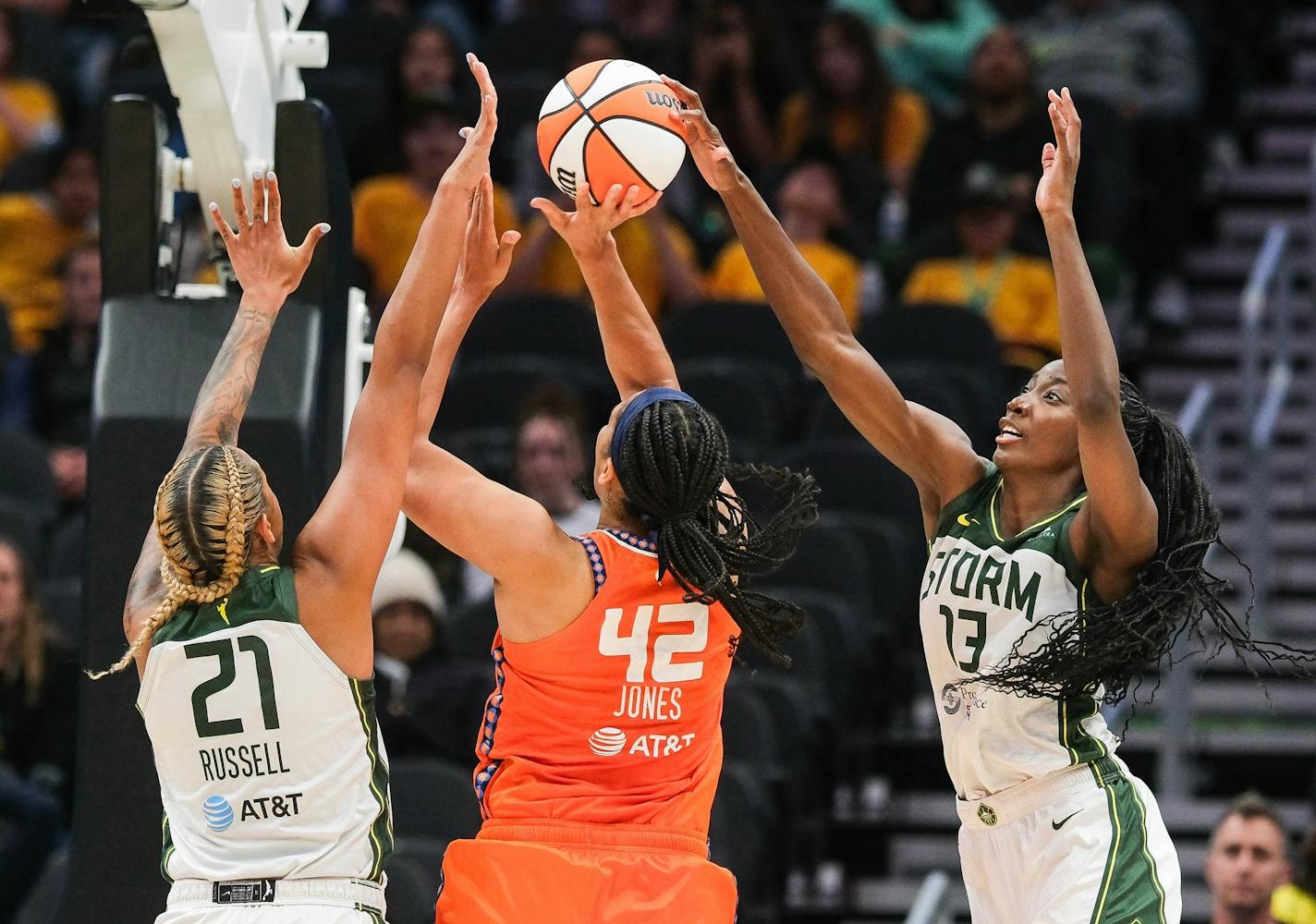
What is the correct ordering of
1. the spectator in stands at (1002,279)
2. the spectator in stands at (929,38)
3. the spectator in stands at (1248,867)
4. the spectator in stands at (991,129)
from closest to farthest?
the spectator in stands at (1248,867)
the spectator in stands at (1002,279)
the spectator in stands at (991,129)
the spectator in stands at (929,38)

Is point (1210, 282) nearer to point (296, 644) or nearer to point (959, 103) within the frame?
point (959, 103)

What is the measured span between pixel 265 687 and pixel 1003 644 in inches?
67.8

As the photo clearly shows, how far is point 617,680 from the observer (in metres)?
4.96

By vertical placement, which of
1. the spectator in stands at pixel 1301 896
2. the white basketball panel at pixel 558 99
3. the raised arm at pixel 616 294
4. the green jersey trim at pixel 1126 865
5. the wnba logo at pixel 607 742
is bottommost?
the spectator in stands at pixel 1301 896

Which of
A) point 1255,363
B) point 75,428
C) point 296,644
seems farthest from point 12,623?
point 1255,363

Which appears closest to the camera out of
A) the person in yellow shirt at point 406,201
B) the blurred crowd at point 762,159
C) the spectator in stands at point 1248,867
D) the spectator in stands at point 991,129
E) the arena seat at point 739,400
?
the spectator in stands at point 1248,867

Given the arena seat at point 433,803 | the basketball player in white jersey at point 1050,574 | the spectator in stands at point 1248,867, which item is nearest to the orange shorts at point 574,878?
the basketball player in white jersey at point 1050,574

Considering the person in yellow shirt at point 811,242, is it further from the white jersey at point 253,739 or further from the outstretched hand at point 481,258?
the white jersey at point 253,739

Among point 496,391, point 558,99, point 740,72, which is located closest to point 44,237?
point 496,391

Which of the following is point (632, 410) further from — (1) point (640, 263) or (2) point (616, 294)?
(1) point (640, 263)

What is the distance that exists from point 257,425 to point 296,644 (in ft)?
4.48

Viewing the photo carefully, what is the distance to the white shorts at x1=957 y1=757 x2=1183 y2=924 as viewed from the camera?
5.17 metres

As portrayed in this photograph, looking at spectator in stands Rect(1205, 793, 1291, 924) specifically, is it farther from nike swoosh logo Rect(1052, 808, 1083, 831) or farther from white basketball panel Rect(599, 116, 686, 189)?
white basketball panel Rect(599, 116, 686, 189)

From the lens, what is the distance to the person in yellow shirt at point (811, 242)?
1024 centimetres
